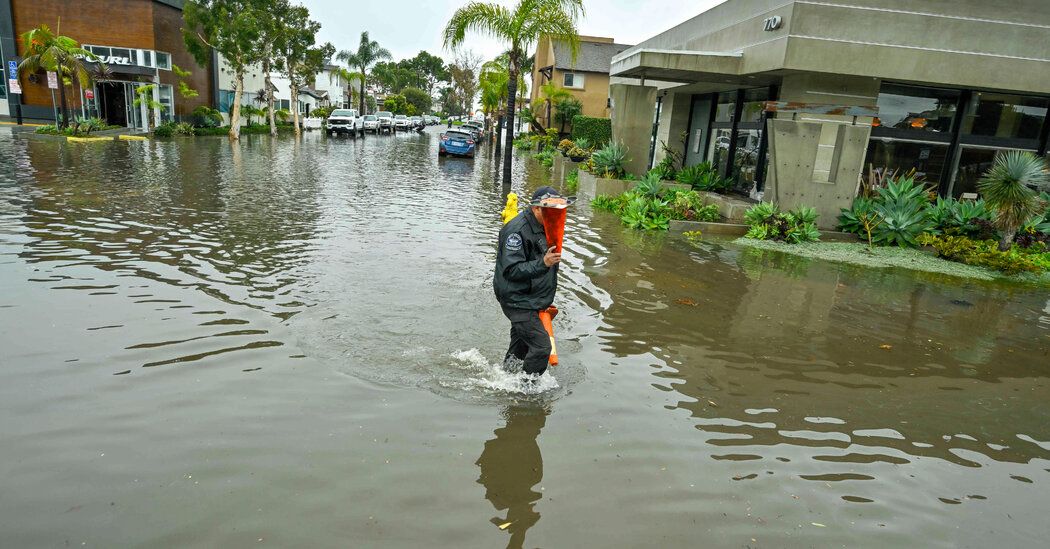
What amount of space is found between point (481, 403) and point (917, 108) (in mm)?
13457

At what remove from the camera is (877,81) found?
521 inches

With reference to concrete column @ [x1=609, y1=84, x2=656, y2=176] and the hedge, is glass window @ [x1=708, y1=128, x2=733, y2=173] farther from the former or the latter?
the hedge

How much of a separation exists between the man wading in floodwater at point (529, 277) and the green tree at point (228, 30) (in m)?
33.3

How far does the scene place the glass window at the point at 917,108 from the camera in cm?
1390

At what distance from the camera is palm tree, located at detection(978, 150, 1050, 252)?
11.3m

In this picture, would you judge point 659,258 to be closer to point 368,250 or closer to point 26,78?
point 368,250

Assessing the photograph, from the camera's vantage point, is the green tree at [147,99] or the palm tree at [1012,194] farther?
the green tree at [147,99]

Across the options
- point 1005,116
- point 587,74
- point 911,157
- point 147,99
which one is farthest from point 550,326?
point 587,74

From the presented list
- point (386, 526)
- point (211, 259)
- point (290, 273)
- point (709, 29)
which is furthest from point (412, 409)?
point (709, 29)

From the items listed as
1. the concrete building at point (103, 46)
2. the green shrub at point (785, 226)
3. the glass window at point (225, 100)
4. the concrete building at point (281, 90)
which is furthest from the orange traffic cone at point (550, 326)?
the glass window at point (225, 100)

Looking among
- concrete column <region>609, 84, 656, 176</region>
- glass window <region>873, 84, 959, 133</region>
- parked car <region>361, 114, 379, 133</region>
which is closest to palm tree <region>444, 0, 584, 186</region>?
concrete column <region>609, 84, 656, 176</region>

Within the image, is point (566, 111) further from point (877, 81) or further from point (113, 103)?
point (877, 81)

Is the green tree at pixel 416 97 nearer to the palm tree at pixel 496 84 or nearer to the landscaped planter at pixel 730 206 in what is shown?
the palm tree at pixel 496 84

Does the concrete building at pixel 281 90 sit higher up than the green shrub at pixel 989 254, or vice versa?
the concrete building at pixel 281 90
